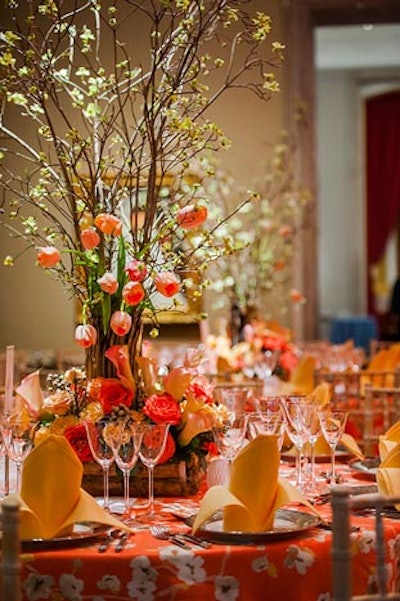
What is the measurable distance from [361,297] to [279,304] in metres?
5.60

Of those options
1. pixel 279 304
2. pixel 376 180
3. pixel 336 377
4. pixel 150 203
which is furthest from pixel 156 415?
pixel 376 180

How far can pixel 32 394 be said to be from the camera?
342 cm

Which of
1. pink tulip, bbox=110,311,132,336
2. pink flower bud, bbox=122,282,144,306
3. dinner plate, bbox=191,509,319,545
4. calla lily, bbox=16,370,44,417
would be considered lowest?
dinner plate, bbox=191,509,319,545

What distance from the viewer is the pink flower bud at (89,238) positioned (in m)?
3.11

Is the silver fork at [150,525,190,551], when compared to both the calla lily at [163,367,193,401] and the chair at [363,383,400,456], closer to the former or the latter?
the calla lily at [163,367,193,401]

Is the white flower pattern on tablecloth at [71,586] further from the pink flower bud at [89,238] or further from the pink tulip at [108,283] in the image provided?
the pink flower bud at [89,238]

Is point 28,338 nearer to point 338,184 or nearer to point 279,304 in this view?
point 279,304

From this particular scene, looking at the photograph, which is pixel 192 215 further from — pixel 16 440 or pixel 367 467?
pixel 367 467

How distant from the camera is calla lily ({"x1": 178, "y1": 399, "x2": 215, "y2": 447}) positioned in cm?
314

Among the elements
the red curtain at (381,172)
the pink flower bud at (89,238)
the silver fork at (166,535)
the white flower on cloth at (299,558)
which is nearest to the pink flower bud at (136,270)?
the pink flower bud at (89,238)

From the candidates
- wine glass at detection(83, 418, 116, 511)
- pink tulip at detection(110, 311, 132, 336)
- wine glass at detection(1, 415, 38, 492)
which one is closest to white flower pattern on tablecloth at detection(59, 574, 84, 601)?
wine glass at detection(83, 418, 116, 511)

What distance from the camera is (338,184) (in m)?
14.1

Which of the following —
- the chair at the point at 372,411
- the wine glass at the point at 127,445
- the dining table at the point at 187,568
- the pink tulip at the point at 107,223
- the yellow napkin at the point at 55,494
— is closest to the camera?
the dining table at the point at 187,568

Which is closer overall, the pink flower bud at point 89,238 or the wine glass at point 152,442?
the wine glass at point 152,442
